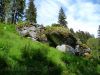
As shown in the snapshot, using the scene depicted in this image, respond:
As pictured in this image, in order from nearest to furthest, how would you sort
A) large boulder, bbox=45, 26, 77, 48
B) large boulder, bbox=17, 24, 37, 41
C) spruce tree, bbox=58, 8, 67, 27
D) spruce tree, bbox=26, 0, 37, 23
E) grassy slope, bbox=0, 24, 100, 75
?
grassy slope, bbox=0, 24, 100, 75 → large boulder, bbox=45, 26, 77, 48 → large boulder, bbox=17, 24, 37, 41 → spruce tree, bbox=26, 0, 37, 23 → spruce tree, bbox=58, 8, 67, 27

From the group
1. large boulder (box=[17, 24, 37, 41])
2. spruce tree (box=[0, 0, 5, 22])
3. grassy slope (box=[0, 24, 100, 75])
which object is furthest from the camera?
spruce tree (box=[0, 0, 5, 22])

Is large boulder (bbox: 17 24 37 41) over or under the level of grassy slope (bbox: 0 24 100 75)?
over

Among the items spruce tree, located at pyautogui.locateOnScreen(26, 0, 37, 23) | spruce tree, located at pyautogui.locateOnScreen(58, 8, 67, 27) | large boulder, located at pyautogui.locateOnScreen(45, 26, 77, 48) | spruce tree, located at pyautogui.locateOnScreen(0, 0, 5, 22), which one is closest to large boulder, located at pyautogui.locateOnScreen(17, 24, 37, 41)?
large boulder, located at pyautogui.locateOnScreen(45, 26, 77, 48)

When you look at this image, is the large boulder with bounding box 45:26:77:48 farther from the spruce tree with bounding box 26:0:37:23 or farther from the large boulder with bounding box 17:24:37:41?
the spruce tree with bounding box 26:0:37:23

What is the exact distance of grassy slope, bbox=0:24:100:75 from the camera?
11188mm

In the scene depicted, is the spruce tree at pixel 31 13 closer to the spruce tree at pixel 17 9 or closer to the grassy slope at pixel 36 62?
the spruce tree at pixel 17 9

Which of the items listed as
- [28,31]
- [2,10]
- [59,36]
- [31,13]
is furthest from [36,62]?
[31,13]

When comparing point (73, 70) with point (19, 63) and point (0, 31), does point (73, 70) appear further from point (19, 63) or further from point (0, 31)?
point (0, 31)

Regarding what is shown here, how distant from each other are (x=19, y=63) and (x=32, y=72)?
890 millimetres

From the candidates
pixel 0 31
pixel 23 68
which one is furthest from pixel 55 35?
pixel 23 68

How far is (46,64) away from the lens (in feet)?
40.6

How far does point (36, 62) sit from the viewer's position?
12.2 metres

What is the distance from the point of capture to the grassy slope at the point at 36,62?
36.7ft

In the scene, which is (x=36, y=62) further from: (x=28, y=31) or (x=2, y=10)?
(x=2, y=10)
